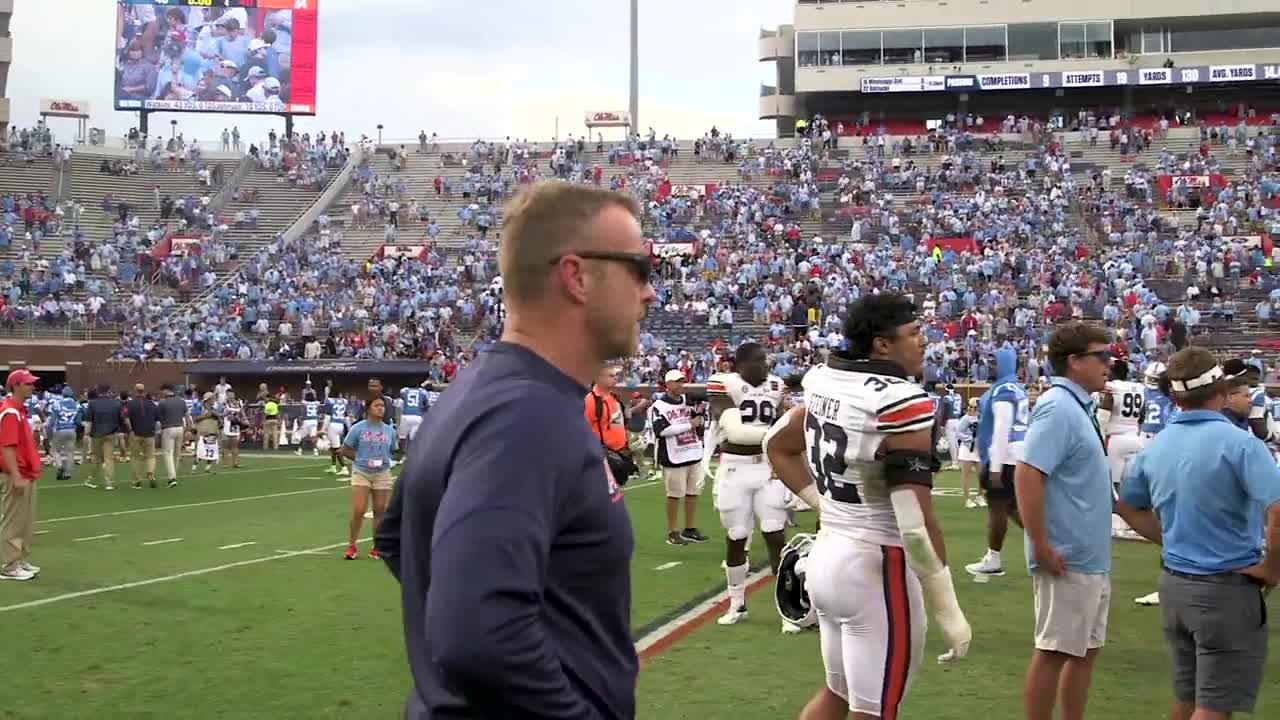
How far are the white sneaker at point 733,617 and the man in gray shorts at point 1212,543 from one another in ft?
15.5

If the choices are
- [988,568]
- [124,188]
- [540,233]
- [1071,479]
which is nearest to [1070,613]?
[1071,479]

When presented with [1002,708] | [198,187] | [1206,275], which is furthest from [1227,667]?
[198,187]

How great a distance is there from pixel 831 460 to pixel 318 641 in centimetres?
537

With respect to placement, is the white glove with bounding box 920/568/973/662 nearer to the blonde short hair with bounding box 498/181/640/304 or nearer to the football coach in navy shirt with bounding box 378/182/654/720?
the football coach in navy shirt with bounding box 378/182/654/720

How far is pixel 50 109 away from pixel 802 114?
34446mm

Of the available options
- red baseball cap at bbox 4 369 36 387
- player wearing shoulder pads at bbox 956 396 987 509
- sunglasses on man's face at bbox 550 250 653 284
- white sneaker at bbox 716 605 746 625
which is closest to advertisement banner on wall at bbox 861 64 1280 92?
player wearing shoulder pads at bbox 956 396 987 509

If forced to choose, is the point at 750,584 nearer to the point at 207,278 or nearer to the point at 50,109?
the point at 207,278

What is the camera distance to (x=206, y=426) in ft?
94.0

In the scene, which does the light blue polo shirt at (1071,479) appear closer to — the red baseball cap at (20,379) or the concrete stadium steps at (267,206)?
the red baseball cap at (20,379)

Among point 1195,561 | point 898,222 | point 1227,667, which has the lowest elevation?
point 1227,667

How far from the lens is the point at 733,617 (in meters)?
10.0

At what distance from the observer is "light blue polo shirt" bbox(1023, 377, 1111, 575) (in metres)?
5.70

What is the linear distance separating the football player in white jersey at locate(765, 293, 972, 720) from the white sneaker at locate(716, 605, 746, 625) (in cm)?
460

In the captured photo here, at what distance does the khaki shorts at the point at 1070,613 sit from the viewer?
224 inches
